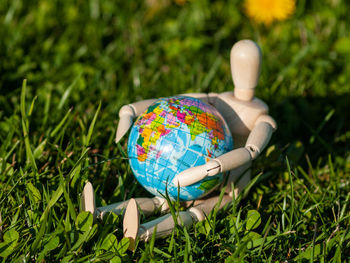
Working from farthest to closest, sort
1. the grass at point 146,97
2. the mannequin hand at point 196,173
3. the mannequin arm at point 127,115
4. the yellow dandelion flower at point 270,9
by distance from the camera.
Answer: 1. the yellow dandelion flower at point 270,9
2. the mannequin arm at point 127,115
3. the grass at point 146,97
4. the mannequin hand at point 196,173

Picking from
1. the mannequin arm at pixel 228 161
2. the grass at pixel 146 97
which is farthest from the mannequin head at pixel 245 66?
the grass at pixel 146 97

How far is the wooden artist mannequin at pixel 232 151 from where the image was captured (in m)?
2.01

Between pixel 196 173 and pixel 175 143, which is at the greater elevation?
pixel 175 143

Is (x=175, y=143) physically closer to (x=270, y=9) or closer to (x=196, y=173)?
(x=196, y=173)

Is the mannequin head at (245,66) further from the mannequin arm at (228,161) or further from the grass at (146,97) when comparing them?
the grass at (146,97)

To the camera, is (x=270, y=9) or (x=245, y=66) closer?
(x=245, y=66)

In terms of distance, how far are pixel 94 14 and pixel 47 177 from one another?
229 centimetres

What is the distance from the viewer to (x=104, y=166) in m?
2.57

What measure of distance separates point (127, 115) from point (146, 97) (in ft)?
3.37

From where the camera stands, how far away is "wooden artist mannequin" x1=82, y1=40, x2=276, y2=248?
2.01m

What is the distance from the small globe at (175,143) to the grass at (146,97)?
0.17 metres

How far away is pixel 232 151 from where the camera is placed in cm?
209

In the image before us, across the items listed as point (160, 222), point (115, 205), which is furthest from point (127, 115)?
point (160, 222)

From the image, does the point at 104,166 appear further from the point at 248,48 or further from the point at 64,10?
the point at 64,10
